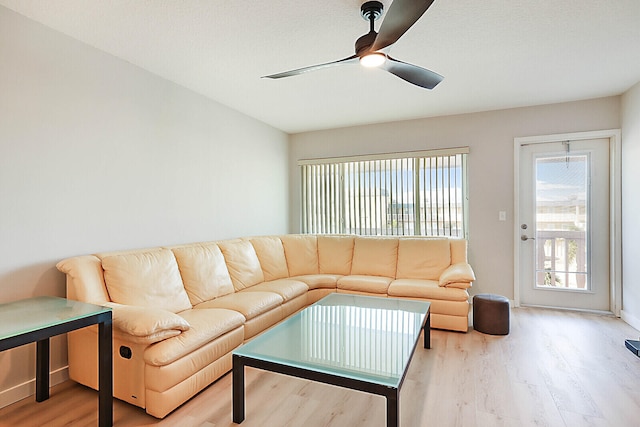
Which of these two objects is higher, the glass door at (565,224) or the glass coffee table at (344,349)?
the glass door at (565,224)

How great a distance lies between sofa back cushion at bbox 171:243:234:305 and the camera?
281 cm

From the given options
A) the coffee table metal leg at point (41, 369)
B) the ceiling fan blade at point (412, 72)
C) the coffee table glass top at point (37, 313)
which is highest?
the ceiling fan blade at point (412, 72)

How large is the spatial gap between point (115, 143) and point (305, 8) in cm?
182

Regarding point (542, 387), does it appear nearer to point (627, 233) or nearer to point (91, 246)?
point (627, 233)

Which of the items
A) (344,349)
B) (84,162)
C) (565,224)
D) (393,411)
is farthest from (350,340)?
(565,224)

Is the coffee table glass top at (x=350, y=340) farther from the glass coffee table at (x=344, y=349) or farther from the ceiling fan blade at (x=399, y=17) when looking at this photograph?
the ceiling fan blade at (x=399, y=17)

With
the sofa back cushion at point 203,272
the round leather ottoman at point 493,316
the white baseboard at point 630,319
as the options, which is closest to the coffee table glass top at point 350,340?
the round leather ottoman at point 493,316

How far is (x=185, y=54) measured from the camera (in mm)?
→ 2592

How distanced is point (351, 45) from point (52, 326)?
8.21ft

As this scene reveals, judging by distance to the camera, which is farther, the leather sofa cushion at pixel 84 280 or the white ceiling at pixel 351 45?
the leather sofa cushion at pixel 84 280

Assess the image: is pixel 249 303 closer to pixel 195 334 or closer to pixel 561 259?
pixel 195 334

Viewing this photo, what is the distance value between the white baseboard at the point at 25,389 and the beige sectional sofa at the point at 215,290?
11 centimetres

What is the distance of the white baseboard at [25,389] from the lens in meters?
2.02

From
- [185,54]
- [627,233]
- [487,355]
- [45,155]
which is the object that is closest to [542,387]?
[487,355]
